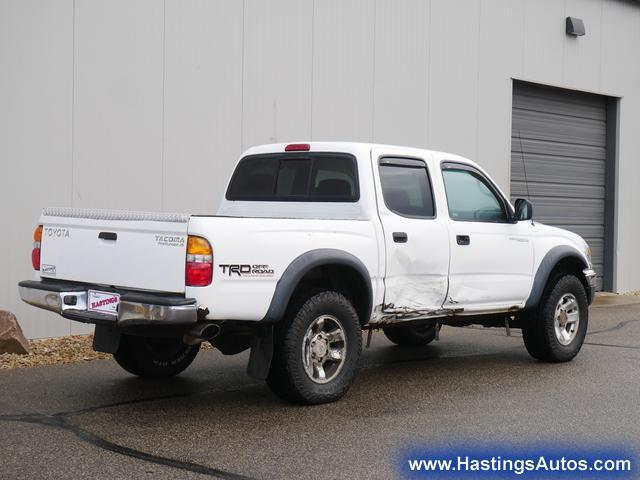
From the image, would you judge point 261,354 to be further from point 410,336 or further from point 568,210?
point 568,210

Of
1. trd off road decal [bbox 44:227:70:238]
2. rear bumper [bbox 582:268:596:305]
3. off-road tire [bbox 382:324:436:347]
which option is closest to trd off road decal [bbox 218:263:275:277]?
trd off road decal [bbox 44:227:70:238]

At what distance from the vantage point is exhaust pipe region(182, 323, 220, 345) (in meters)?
6.10

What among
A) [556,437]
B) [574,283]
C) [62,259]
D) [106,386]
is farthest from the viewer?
[574,283]

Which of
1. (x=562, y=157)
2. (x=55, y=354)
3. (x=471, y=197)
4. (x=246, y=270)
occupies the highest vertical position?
(x=562, y=157)

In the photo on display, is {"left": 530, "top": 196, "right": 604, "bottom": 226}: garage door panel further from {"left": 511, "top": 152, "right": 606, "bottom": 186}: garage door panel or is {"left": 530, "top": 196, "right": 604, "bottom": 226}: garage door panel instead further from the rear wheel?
the rear wheel

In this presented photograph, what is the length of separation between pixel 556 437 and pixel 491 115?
9797 millimetres

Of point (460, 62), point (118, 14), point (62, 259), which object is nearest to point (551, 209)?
point (460, 62)

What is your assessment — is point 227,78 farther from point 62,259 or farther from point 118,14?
point 62,259

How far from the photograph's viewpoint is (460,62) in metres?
14.5

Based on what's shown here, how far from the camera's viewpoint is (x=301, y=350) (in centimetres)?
648

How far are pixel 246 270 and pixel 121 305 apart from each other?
0.83 m

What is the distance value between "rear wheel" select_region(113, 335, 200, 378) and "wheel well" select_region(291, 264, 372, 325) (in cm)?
126

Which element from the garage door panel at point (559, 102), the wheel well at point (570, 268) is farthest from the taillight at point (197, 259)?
the garage door panel at point (559, 102)

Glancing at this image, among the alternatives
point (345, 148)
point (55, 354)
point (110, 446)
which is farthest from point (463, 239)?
point (55, 354)
